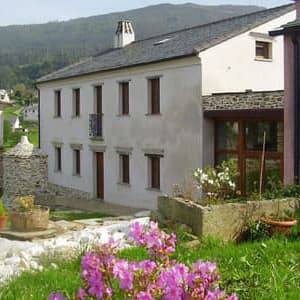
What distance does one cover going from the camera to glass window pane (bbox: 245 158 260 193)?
51.8 feet

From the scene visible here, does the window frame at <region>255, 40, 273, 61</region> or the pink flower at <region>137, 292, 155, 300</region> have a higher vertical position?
the window frame at <region>255, 40, 273, 61</region>

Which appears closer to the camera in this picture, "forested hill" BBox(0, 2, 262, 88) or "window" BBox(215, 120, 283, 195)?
"window" BBox(215, 120, 283, 195)

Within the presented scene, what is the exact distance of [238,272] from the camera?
612 centimetres

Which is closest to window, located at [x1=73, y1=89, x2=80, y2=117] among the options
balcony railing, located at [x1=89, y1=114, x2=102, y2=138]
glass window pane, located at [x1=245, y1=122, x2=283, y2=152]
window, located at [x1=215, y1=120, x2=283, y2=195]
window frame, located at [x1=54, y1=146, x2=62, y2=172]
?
balcony railing, located at [x1=89, y1=114, x2=102, y2=138]

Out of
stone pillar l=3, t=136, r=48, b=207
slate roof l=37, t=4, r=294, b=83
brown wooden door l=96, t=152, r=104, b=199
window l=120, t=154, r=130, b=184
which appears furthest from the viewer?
brown wooden door l=96, t=152, r=104, b=199

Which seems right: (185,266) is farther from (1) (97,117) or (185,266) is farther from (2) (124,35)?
(2) (124,35)

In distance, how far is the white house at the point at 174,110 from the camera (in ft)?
53.6

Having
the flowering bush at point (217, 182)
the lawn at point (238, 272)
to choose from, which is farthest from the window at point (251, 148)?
the lawn at point (238, 272)

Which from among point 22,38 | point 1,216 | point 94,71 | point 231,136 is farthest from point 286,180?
point 22,38

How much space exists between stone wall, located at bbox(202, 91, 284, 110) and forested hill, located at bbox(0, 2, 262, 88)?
4388 inches

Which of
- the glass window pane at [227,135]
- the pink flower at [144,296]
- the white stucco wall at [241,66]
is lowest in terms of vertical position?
the pink flower at [144,296]

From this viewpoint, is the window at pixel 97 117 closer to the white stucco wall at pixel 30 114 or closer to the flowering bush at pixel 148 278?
the flowering bush at pixel 148 278

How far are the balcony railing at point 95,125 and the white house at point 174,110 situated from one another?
47mm

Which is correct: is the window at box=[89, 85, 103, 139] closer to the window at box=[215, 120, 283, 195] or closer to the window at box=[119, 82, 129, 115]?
the window at box=[119, 82, 129, 115]
